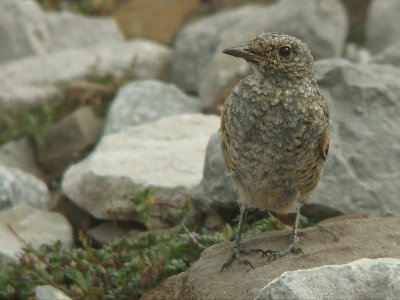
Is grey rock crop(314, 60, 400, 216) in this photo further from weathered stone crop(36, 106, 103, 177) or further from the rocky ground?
weathered stone crop(36, 106, 103, 177)

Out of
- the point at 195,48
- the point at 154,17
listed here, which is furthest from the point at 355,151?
the point at 154,17

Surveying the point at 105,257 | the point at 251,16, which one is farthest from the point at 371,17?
the point at 105,257

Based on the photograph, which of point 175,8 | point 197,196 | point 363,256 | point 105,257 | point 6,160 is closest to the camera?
point 363,256

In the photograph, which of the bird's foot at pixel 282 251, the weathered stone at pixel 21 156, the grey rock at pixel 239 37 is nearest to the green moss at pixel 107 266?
the bird's foot at pixel 282 251

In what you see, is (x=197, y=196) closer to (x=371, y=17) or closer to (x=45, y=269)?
(x=45, y=269)

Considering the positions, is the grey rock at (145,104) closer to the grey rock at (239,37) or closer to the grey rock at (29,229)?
the grey rock at (239,37)

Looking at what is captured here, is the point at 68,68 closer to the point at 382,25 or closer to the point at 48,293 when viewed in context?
the point at 382,25
